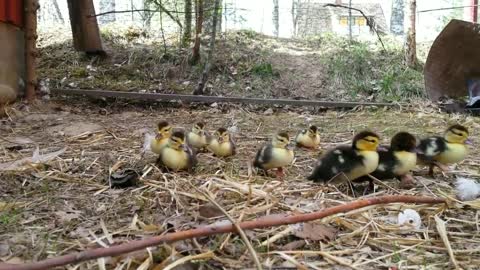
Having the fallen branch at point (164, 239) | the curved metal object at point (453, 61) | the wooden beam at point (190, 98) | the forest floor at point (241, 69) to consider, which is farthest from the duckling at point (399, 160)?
the forest floor at point (241, 69)

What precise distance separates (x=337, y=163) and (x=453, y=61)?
496 cm

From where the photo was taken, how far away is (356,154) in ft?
9.19

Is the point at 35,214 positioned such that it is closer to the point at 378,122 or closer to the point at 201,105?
the point at 378,122

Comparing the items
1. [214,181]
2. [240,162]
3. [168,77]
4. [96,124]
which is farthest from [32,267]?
[168,77]

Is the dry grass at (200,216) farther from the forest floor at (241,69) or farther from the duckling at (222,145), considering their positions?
the forest floor at (241,69)

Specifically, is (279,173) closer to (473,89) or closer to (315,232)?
(315,232)

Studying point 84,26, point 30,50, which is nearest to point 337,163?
point 30,50

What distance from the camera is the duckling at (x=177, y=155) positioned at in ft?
10.5

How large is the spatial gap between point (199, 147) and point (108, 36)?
6525mm

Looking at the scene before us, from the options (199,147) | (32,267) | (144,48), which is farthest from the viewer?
(144,48)

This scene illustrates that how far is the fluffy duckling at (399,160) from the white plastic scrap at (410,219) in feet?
1.95

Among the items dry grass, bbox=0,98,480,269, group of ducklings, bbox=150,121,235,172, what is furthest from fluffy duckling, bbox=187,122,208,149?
dry grass, bbox=0,98,480,269

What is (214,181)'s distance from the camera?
2.88 m

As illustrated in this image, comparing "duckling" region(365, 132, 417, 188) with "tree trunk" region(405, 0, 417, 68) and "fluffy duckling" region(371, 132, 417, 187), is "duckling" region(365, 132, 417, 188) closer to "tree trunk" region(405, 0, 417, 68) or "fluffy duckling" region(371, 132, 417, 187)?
"fluffy duckling" region(371, 132, 417, 187)
